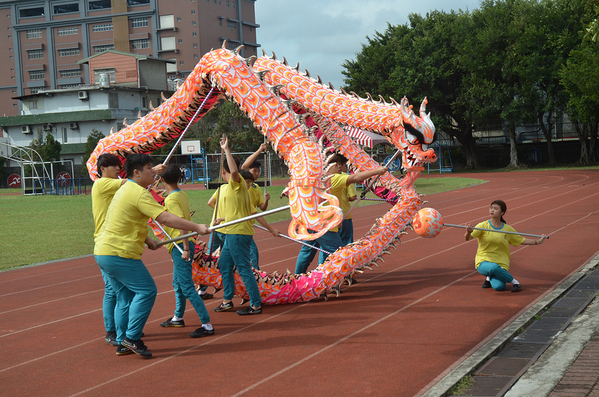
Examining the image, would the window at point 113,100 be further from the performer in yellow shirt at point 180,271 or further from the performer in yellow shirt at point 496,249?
the performer in yellow shirt at point 496,249

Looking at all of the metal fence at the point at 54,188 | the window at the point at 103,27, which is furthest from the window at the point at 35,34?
the metal fence at the point at 54,188

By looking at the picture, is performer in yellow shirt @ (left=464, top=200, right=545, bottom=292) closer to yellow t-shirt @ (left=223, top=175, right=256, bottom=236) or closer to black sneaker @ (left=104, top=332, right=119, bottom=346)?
yellow t-shirt @ (left=223, top=175, right=256, bottom=236)

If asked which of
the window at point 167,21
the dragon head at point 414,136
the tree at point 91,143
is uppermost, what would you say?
the window at point 167,21

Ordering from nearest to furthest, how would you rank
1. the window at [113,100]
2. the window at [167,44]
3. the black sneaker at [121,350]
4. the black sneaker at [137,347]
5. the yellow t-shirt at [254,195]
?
the black sneaker at [137,347] < the black sneaker at [121,350] < the yellow t-shirt at [254,195] < the window at [113,100] < the window at [167,44]

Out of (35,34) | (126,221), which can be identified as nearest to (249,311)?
(126,221)

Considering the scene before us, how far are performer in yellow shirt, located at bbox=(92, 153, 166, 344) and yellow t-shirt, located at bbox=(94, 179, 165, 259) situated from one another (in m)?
0.59

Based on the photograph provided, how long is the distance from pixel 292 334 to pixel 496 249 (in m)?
3.01

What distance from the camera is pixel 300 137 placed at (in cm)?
576

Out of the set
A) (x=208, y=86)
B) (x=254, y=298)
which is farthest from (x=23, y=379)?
(x=208, y=86)

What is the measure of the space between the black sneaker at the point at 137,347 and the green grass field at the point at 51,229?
22.7 feet

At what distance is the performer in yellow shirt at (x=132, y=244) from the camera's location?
199 inches

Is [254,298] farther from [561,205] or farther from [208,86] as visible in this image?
Result: [561,205]

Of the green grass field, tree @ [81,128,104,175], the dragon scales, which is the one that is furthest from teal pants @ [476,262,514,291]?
tree @ [81,128,104,175]

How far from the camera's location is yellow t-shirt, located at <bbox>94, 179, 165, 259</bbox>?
16.5ft
